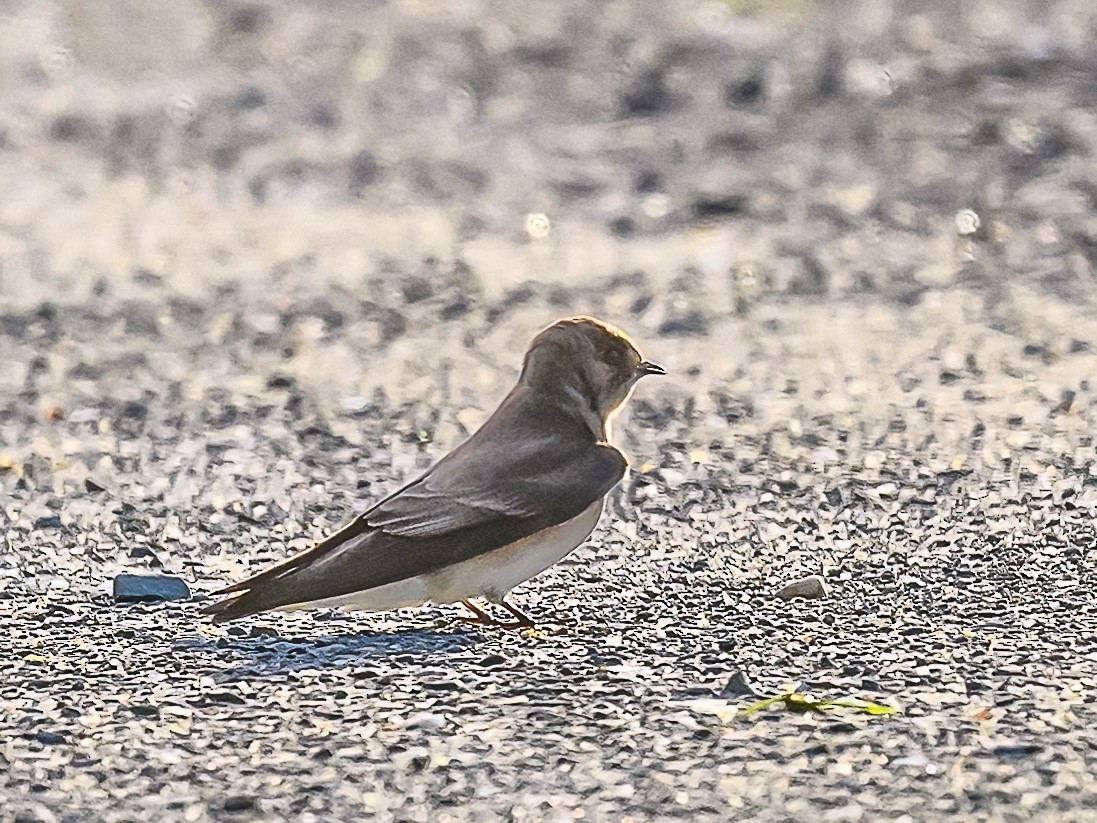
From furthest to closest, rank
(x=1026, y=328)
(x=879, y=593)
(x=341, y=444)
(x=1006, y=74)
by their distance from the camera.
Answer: (x=1006, y=74), (x=1026, y=328), (x=341, y=444), (x=879, y=593)

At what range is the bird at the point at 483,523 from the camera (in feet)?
17.4

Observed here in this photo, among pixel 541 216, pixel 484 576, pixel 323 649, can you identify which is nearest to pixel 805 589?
pixel 484 576

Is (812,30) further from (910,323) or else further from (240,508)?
(240,508)

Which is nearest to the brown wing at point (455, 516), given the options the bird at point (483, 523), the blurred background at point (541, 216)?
the bird at point (483, 523)

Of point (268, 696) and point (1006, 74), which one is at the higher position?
point (1006, 74)

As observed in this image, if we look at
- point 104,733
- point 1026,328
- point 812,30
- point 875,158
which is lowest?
point 104,733

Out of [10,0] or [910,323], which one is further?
[10,0]

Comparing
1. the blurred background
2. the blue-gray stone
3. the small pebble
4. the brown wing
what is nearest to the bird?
the brown wing

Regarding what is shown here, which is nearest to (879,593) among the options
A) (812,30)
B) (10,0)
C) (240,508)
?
(240,508)

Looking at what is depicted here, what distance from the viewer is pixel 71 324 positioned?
A: 934 cm

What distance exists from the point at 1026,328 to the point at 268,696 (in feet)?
15.5

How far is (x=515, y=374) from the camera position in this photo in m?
8.50

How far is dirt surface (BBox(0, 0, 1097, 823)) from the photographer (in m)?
4.73

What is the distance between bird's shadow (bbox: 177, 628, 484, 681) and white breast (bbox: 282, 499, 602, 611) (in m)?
0.10
